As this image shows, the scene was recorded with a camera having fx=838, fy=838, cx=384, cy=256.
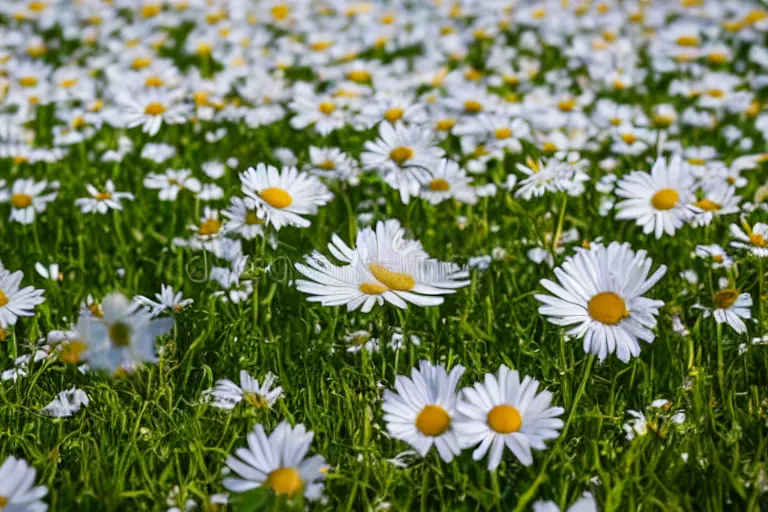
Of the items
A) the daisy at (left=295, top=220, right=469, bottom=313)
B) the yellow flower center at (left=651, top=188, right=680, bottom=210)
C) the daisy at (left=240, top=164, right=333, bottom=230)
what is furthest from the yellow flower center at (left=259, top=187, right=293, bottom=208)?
the yellow flower center at (left=651, top=188, right=680, bottom=210)

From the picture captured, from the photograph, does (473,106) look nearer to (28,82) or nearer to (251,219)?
(251,219)

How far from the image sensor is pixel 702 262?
8.07 feet

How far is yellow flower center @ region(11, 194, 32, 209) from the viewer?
2.77 m

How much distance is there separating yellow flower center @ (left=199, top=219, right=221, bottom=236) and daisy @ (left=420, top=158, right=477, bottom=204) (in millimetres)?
617

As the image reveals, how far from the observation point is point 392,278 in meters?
1.76

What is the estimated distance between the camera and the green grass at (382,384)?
5.32 ft

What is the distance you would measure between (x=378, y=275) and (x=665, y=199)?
96 cm

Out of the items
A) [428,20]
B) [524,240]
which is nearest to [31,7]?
[428,20]

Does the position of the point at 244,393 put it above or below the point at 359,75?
below

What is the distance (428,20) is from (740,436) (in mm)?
4343

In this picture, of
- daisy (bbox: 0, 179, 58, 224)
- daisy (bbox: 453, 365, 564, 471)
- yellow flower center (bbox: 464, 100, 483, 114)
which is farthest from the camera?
yellow flower center (bbox: 464, 100, 483, 114)

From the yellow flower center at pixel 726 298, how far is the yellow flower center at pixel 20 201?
6.99 ft

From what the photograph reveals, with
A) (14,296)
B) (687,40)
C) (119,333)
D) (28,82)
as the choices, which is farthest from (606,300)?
(687,40)

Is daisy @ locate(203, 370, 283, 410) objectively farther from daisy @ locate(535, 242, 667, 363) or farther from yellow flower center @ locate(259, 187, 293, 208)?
daisy @ locate(535, 242, 667, 363)
